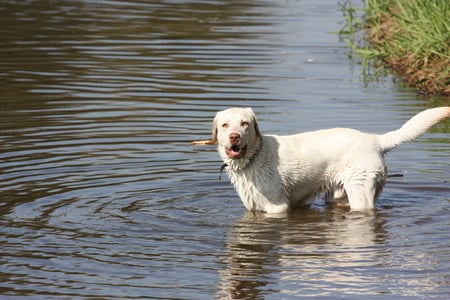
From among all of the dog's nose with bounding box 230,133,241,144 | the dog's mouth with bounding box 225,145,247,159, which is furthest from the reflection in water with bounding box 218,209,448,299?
the dog's nose with bounding box 230,133,241,144

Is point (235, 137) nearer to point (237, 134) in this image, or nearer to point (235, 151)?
point (237, 134)

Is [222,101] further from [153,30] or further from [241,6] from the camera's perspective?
[241,6]

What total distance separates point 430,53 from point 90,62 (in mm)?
5572

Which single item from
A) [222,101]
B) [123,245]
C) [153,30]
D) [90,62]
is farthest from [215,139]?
[153,30]

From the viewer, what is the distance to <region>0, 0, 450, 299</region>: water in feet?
27.7

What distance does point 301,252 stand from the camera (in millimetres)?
9227

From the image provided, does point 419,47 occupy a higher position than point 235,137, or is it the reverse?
point 419,47

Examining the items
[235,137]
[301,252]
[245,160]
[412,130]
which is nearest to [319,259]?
[301,252]

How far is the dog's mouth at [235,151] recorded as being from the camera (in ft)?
33.2

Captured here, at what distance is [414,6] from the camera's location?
1777 cm

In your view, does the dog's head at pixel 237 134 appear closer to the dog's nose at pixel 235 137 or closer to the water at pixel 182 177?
the dog's nose at pixel 235 137

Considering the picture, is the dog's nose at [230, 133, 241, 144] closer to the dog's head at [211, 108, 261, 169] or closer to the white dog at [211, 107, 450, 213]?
the dog's head at [211, 108, 261, 169]

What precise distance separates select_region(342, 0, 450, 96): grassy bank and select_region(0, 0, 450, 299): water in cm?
39

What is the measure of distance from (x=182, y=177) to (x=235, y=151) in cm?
180
